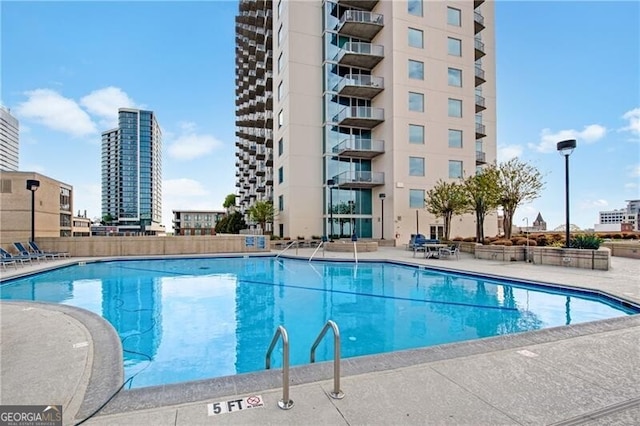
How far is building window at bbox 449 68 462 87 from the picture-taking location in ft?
84.3

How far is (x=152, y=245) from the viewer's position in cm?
1767

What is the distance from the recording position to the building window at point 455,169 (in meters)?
25.5

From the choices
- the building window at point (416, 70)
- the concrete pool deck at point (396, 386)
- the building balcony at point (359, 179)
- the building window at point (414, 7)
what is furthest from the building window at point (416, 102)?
the concrete pool deck at point (396, 386)

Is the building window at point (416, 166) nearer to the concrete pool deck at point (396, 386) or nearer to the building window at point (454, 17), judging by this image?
the building window at point (454, 17)

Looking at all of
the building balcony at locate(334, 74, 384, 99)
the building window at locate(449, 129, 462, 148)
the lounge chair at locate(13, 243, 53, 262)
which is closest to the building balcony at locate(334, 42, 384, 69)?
the building balcony at locate(334, 74, 384, 99)

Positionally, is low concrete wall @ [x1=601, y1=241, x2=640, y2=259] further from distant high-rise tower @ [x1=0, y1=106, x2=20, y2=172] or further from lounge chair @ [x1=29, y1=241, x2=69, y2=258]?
distant high-rise tower @ [x1=0, y1=106, x2=20, y2=172]

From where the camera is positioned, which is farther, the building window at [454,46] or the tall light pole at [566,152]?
the building window at [454,46]

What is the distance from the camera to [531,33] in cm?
1659

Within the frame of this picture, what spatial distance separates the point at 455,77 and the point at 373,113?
24.6ft

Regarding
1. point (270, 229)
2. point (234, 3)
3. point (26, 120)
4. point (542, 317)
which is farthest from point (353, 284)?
point (234, 3)

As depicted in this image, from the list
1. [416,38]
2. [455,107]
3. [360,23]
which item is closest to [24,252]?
[360,23]

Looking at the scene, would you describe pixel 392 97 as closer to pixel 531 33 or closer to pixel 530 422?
pixel 531 33

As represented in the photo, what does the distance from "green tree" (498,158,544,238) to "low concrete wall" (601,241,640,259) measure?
3956mm

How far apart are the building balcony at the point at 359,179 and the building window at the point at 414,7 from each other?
12.4 meters
